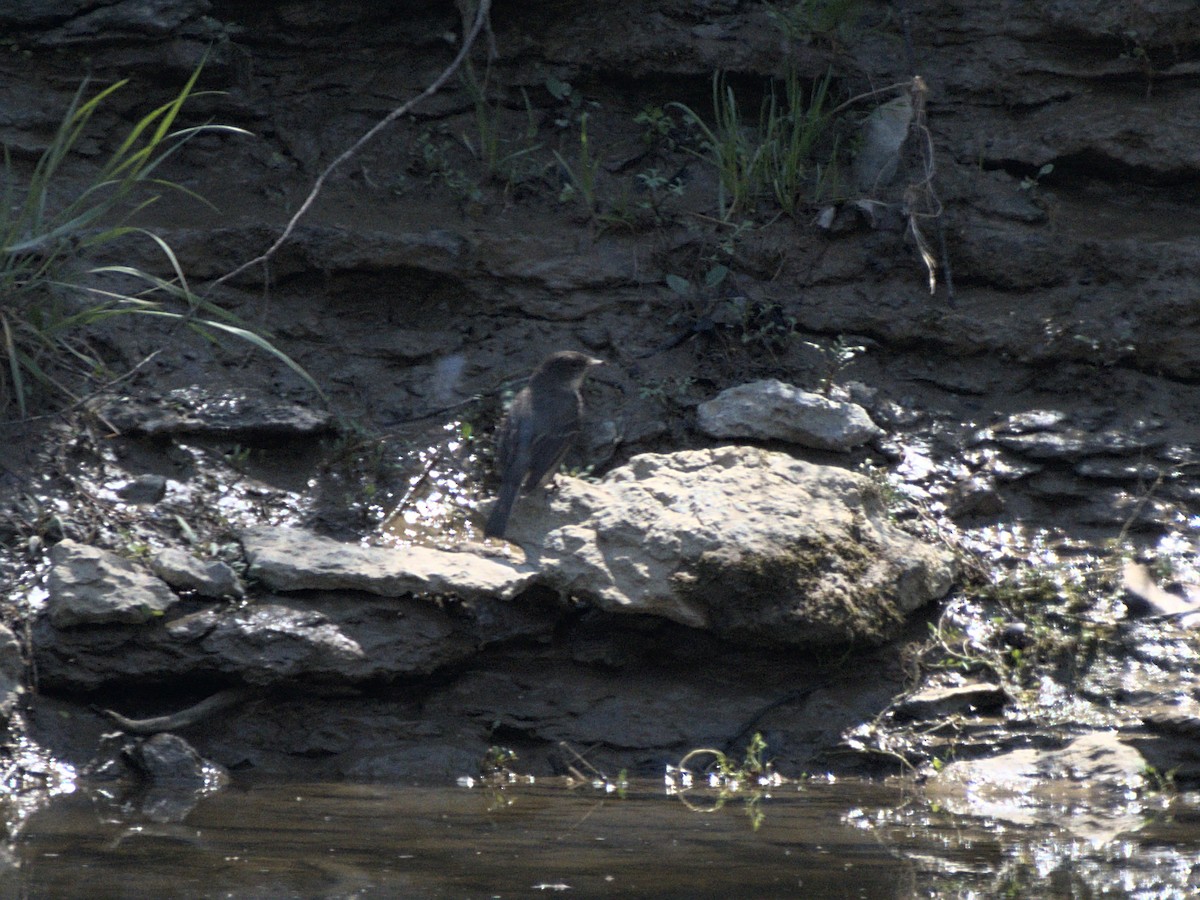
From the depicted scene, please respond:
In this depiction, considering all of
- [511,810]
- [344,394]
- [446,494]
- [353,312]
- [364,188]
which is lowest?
[511,810]

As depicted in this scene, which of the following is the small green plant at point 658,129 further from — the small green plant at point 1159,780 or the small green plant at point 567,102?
the small green plant at point 1159,780

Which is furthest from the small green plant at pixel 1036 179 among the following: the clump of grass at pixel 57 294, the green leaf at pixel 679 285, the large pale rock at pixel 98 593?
the large pale rock at pixel 98 593

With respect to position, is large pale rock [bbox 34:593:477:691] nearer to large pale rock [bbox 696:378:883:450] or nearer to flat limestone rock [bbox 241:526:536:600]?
flat limestone rock [bbox 241:526:536:600]

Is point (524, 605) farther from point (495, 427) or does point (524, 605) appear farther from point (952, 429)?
point (952, 429)

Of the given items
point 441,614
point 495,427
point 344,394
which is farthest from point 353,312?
point 441,614

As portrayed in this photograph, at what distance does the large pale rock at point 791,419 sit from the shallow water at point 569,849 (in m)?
1.95

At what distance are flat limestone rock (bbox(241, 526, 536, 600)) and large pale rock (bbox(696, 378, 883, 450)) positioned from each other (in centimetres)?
147

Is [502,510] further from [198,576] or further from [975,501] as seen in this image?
[975,501]

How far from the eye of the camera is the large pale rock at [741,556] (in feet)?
18.1

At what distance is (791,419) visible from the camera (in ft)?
21.5

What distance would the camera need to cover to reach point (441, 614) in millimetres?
5656

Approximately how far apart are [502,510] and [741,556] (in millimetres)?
1064

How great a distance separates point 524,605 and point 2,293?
2616 mm

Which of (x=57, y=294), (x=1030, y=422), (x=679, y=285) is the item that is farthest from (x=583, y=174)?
(x=57, y=294)
